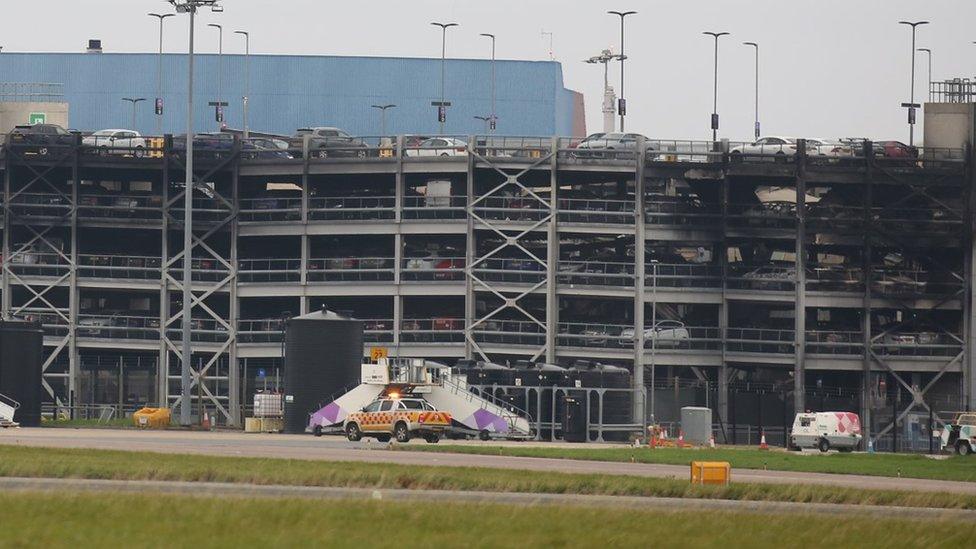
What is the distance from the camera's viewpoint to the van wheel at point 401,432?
76438mm

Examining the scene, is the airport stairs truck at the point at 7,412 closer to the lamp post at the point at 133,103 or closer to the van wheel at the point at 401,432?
the van wheel at the point at 401,432

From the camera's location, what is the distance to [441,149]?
11506cm

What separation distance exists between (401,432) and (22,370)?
84.1 feet

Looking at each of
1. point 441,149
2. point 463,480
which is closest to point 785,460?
point 463,480

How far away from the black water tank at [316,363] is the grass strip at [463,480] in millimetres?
41567

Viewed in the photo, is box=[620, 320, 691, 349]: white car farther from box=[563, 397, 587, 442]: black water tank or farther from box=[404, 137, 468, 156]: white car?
box=[563, 397, 587, 442]: black water tank

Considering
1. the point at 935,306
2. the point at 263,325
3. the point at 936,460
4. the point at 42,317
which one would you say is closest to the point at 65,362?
the point at 42,317

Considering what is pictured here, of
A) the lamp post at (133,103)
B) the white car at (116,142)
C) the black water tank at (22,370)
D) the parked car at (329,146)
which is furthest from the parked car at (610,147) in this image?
the lamp post at (133,103)

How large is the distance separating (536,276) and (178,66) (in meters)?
72.8

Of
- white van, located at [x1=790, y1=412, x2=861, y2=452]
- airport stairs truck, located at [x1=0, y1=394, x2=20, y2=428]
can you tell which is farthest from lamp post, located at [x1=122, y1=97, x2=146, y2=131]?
white van, located at [x1=790, y1=412, x2=861, y2=452]

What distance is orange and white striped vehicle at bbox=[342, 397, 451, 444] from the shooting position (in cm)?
7662

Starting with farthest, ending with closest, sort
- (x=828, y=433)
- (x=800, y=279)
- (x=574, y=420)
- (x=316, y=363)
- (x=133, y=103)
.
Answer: (x=133, y=103), (x=800, y=279), (x=316, y=363), (x=574, y=420), (x=828, y=433)

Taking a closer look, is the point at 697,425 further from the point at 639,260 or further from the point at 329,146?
the point at 329,146

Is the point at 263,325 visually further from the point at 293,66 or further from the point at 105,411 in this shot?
the point at 293,66
